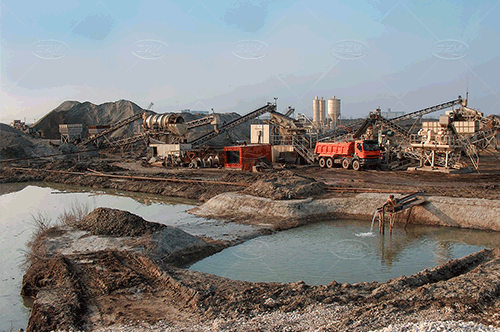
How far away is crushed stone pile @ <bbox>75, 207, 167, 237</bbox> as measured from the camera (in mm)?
13438

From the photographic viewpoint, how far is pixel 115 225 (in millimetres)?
13648

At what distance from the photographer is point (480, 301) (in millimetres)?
8000

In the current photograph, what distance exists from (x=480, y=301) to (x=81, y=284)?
327 inches

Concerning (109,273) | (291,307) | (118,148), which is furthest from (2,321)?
(118,148)

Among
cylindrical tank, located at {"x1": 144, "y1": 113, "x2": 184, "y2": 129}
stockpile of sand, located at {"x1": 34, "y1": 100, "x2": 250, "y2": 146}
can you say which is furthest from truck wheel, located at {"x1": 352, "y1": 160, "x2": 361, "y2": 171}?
stockpile of sand, located at {"x1": 34, "y1": 100, "x2": 250, "y2": 146}

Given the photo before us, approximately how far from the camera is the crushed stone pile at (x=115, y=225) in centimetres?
1344

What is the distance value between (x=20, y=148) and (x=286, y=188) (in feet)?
116

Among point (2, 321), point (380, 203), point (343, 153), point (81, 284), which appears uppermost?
point (343, 153)

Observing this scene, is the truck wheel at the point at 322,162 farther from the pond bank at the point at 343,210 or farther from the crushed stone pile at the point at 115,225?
the crushed stone pile at the point at 115,225

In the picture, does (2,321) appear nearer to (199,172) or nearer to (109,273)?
(109,273)

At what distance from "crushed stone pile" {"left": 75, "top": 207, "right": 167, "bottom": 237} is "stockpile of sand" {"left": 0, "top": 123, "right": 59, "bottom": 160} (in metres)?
34.1

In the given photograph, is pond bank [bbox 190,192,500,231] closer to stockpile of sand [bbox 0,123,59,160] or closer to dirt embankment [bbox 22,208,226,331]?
dirt embankment [bbox 22,208,226,331]

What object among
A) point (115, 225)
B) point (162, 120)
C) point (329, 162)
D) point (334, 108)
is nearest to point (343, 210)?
point (115, 225)

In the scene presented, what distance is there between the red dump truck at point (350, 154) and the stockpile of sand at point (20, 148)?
29302mm
